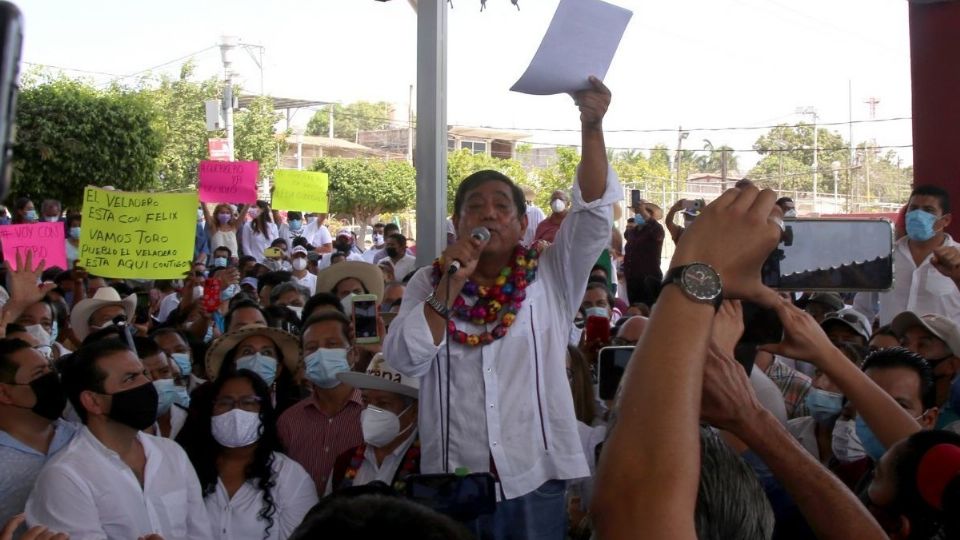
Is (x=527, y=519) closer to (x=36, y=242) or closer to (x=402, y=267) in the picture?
(x=402, y=267)

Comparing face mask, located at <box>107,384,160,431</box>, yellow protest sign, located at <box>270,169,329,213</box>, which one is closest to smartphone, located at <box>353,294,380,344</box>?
face mask, located at <box>107,384,160,431</box>

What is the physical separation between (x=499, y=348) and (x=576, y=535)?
102cm

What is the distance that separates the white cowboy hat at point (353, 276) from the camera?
22.4 feet

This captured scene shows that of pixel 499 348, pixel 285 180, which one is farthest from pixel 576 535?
pixel 285 180

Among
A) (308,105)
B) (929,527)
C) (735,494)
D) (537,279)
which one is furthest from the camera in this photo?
Result: (308,105)

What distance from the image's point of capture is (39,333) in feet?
20.7

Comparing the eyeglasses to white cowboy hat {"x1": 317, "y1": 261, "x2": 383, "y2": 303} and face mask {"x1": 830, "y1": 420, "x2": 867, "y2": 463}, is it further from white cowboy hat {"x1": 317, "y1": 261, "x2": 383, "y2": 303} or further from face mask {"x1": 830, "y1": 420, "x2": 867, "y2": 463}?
white cowboy hat {"x1": 317, "y1": 261, "x2": 383, "y2": 303}

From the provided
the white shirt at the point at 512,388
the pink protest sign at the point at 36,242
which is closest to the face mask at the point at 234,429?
the white shirt at the point at 512,388

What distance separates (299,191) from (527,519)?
36.5ft

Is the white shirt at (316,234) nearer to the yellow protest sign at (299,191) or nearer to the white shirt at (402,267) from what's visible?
the yellow protest sign at (299,191)

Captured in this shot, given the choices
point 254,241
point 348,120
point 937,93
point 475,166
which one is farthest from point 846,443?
point 348,120

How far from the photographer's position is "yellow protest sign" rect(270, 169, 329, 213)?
13797 millimetres

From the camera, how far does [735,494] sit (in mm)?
1484

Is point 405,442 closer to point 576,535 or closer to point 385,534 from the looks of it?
point 576,535
